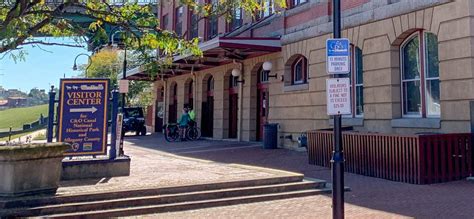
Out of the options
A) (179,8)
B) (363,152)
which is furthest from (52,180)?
(179,8)

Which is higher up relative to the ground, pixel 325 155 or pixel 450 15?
pixel 450 15

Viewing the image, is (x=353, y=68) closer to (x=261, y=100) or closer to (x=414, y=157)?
(x=414, y=157)

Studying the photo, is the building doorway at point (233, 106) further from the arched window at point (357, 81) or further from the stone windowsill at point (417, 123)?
the stone windowsill at point (417, 123)

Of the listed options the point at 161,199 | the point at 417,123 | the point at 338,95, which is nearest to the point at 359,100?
the point at 417,123

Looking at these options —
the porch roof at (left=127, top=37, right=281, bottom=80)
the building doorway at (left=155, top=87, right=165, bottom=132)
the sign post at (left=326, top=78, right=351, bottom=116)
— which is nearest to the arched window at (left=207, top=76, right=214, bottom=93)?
the porch roof at (left=127, top=37, right=281, bottom=80)

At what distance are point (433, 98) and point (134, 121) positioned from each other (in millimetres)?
23100

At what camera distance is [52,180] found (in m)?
8.05

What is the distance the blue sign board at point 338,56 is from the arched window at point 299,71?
463 inches

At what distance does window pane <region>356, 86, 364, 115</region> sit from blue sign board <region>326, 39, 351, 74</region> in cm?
935

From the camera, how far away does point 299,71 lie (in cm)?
1838

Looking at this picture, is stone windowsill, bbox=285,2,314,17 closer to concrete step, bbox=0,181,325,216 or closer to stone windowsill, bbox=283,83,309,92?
stone windowsill, bbox=283,83,309,92

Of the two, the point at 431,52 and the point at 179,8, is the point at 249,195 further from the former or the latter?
the point at 179,8

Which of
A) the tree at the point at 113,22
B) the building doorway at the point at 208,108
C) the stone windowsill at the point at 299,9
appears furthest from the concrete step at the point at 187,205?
the building doorway at the point at 208,108

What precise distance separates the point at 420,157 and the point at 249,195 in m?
4.09
